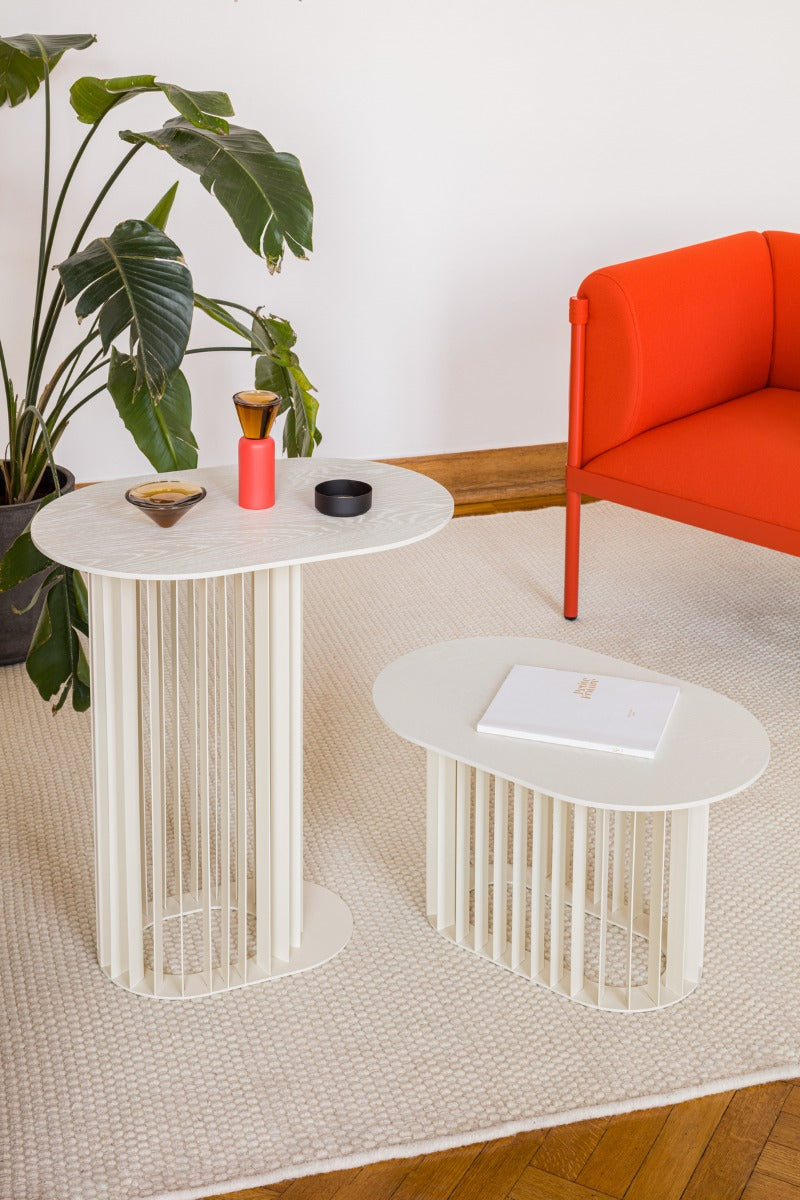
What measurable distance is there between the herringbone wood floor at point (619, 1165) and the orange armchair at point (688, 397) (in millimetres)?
1283

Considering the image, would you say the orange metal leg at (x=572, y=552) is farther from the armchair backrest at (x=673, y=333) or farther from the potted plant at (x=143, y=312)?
the potted plant at (x=143, y=312)

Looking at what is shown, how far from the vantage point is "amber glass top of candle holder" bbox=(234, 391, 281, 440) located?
1.79 meters

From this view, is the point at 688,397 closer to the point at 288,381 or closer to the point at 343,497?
the point at 288,381

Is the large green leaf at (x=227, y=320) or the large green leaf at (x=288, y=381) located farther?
the large green leaf at (x=288, y=381)

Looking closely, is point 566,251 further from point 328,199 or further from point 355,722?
point 355,722

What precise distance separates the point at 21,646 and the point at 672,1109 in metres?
1.70

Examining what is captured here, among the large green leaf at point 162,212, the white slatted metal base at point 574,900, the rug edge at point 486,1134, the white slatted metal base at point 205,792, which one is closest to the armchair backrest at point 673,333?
the large green leaf at point 162,212

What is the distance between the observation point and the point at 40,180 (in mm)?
3113

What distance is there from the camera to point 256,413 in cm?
179

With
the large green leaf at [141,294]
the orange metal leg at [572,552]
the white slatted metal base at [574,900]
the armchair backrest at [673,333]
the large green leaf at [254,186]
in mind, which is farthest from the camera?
the orange metal leg at [572,552]

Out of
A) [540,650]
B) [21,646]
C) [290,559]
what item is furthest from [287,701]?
[21,646]

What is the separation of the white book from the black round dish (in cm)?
33

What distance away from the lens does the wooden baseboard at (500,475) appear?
3.78 metres

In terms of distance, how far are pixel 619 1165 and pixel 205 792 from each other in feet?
2.35
